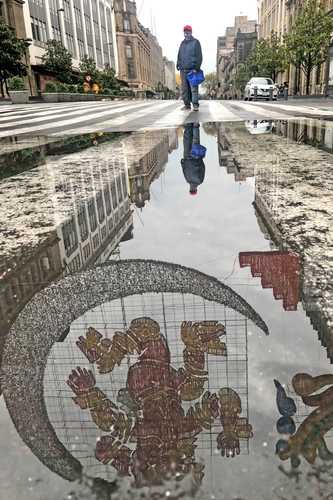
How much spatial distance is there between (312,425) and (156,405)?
14.4 inches

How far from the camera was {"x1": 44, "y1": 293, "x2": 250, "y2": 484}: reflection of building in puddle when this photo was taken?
871 millimetres

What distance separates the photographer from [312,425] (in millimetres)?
915

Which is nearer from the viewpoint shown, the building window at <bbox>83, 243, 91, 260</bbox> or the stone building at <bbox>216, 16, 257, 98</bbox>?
the building window at <bbox>83, 243, 91, 260</bbox>

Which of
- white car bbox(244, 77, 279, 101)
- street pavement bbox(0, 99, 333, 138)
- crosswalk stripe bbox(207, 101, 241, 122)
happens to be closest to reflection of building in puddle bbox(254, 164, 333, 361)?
street pavement bbox(0, 99, 333, 138)

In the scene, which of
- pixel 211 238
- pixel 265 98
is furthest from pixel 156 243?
pixel 265 98

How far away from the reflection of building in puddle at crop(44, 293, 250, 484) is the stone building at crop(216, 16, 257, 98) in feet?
314

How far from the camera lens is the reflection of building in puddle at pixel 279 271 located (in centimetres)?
149

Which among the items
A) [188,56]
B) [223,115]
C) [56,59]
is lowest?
[223,115]

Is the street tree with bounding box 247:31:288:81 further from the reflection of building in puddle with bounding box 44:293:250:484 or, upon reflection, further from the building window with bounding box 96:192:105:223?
the reflection of building in puddle with bounding box 44:293:250:484

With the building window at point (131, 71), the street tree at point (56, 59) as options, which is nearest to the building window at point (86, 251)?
the street tree at point (56, 59)

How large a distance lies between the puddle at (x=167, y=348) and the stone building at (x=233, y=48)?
94684 mm

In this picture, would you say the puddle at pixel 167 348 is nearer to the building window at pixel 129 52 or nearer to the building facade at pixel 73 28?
the building facade at pixel 73 28

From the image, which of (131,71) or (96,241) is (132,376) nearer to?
(96,241)

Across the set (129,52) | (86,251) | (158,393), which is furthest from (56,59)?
(129,52)
